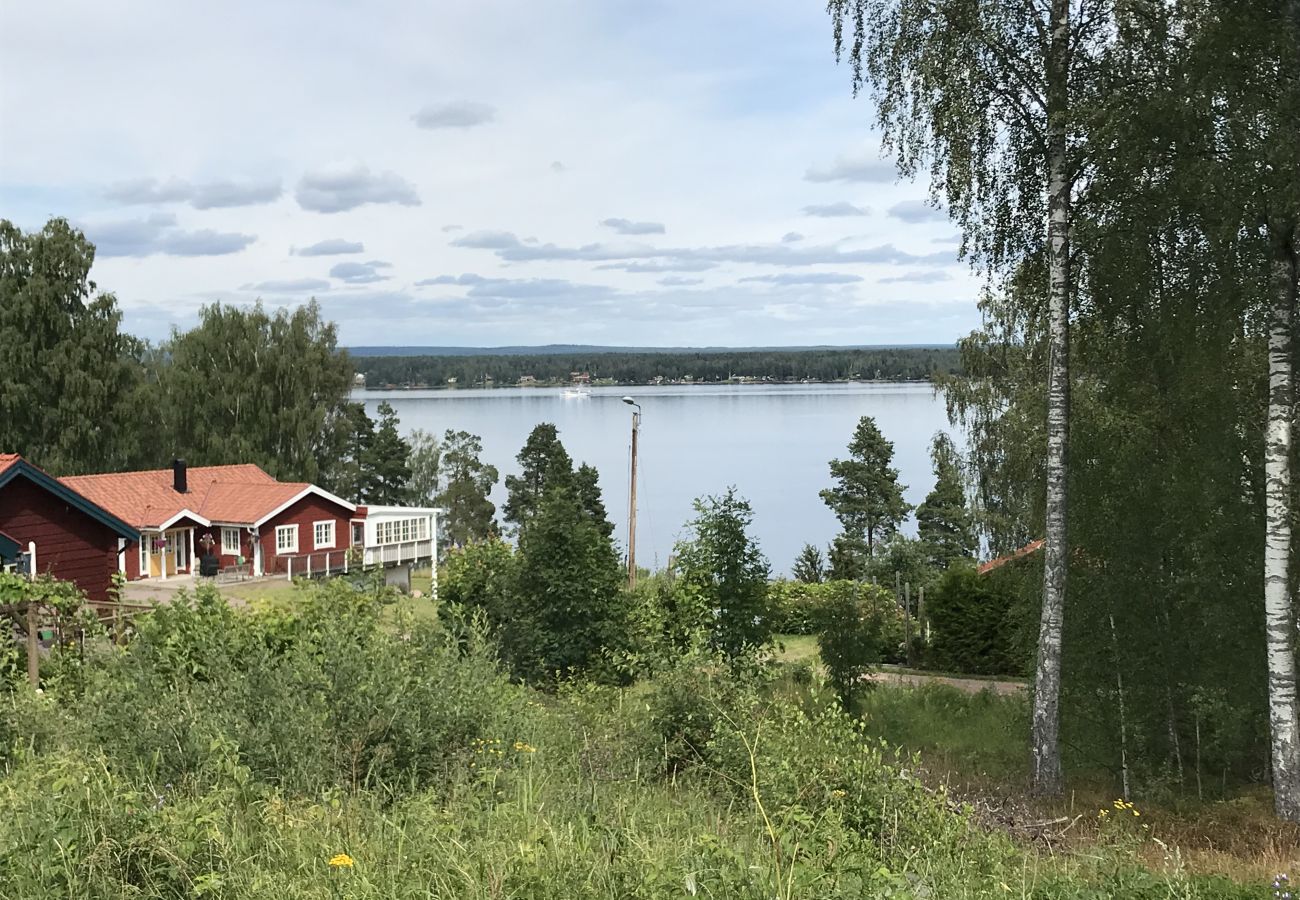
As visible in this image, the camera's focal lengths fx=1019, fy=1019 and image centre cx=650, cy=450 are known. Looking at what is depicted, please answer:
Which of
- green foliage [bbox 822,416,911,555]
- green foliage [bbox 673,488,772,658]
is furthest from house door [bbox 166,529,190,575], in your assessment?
green foliage [bbox 822,416,911,555]

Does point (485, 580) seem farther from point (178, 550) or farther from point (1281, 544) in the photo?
point (178, 550)

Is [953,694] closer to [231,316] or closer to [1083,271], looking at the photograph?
[1083,271]

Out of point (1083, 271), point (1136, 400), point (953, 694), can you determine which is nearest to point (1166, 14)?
point (1083, 271)

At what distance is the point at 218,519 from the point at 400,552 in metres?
6.39

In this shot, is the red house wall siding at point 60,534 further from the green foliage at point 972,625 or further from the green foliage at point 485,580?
the green foliage at point 972,625

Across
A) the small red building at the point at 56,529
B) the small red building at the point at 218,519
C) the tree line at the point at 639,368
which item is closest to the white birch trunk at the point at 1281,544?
the small red building at the point at 56,529

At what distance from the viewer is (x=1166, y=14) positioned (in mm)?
10109

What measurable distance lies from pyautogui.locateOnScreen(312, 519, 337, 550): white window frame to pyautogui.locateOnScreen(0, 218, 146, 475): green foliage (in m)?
7.42

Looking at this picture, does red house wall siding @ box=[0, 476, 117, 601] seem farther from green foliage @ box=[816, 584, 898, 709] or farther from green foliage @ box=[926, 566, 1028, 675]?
green foliage @ box=[926, 566, 1028, 675]

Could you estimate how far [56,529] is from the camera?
1989 cm

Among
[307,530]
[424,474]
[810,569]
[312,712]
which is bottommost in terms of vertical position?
[810,569]

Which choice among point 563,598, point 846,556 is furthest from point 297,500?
point 563,598

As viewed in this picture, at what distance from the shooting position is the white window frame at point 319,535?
32594 mm

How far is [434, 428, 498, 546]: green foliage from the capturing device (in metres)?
50.3
